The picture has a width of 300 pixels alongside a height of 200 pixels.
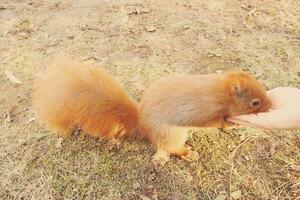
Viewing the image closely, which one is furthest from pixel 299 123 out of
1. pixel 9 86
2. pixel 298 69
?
pixel 9 86

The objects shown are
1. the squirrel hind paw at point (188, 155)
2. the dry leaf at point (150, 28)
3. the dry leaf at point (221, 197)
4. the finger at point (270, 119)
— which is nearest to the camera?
the finger at point (270, 119)

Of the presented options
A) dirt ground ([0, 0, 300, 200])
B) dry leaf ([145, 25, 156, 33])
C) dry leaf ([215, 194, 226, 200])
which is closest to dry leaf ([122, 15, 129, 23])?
dirt ground ([0, 0, 300, 200])

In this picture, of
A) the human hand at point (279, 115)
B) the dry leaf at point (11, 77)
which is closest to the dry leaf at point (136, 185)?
the human hand at point (279, 115)

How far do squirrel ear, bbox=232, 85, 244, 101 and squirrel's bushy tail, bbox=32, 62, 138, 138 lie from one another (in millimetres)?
499

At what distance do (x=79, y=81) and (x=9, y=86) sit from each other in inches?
36.4

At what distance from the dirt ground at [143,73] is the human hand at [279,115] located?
1.10 ft

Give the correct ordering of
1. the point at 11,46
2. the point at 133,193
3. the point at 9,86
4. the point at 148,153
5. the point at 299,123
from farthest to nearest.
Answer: the point at 11,46 → the point at 9,86 → the point at 148,153 → the point at 133,193 → the point at 299,123

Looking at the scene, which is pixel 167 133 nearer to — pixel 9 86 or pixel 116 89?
pixel 116 89

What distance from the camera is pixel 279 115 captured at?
221cm

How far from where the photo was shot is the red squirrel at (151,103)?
2199 millimetres

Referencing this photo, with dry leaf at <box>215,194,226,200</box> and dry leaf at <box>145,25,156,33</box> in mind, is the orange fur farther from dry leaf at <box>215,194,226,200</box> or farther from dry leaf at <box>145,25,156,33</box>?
dry leaf at <box>145,25,156,33</box>

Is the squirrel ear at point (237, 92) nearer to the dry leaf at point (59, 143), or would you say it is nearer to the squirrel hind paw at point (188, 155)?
the squirrel hind paw at point (188, 155)

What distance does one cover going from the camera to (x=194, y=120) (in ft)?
7.25

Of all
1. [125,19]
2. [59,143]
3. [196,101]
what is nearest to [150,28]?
[125,19]
